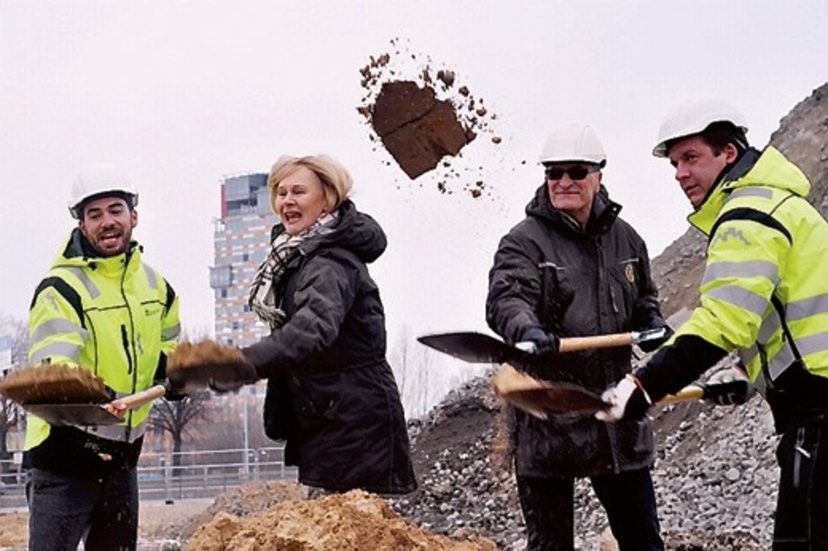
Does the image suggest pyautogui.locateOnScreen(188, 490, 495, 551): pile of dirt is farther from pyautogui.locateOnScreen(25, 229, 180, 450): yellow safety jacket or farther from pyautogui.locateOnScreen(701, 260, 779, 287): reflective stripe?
pyautogui.locateOnScreen(701, 260, 779, 287): reflective stripe

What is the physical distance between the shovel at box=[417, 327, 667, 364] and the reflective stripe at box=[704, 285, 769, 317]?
1.12 m

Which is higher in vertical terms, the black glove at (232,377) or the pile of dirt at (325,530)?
the black glove at (232,377)

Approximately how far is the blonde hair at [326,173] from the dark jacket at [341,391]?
13 cm

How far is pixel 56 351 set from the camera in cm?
504

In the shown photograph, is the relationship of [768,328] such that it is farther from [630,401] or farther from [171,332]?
[171,332]

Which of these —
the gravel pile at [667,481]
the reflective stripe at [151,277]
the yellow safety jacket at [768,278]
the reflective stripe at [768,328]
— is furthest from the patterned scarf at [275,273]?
the gravel pile at [667,481]

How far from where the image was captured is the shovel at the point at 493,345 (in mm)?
4777

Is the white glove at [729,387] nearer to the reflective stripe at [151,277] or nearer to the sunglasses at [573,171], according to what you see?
the sunglasses at [573,171]

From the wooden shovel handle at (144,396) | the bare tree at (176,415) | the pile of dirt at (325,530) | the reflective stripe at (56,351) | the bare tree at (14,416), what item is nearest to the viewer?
the pile of dirt at (325,530)

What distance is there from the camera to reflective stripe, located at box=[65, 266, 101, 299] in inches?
207

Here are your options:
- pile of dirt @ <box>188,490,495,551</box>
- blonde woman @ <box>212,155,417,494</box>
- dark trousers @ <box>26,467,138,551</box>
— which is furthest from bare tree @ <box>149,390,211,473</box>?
blonde woman @ <box>212,155,417,494</box>

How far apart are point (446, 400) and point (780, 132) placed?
23.4ft

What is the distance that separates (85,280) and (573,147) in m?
2.16

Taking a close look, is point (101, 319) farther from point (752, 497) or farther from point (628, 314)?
point (752, 497)
